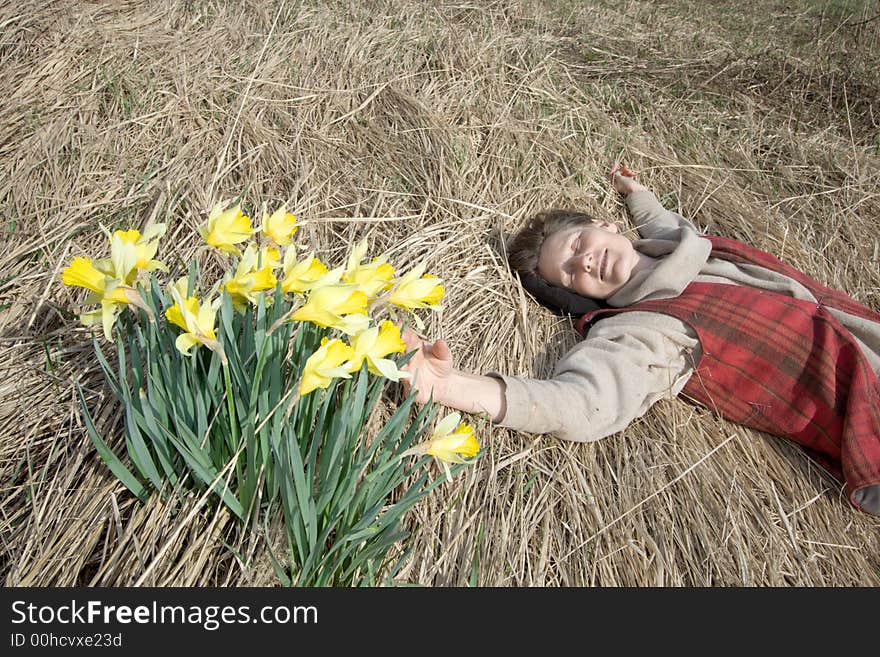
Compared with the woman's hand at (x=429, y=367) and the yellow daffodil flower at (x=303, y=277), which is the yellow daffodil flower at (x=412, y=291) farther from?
the woman's hand at (x=429, y=367)

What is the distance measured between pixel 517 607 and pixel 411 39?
8.42ft

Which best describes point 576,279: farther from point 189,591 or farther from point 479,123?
point 189,591

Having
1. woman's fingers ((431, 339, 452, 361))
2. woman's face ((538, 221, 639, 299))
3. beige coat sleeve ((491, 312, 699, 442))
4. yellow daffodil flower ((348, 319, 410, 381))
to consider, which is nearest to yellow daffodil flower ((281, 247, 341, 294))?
yellow daffodil flower ((348, 319, 410, 381))

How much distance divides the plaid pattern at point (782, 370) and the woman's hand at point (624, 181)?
2.52ft

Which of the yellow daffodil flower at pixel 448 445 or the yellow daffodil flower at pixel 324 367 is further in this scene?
the yellow daffodil flower at pixel 448 445

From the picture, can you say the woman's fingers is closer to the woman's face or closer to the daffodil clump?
the daffodil clump

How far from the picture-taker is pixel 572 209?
2.53 meters

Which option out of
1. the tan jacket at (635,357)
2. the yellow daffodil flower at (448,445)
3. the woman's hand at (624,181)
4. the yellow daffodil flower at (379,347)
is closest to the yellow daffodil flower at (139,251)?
the yellow daffodil flower at (379,347)

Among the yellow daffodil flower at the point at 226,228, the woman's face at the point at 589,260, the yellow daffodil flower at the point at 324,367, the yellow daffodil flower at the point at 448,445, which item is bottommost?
the woman's face at the point at 589,260

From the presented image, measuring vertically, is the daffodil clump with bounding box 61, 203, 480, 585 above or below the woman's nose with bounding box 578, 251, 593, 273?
above

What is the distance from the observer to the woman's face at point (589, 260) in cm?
206

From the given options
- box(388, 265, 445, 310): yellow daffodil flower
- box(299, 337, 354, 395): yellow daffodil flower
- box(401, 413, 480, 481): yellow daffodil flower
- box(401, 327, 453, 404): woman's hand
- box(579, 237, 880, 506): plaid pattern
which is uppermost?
box(299, 337, 354, 395): yellow daffodil flower

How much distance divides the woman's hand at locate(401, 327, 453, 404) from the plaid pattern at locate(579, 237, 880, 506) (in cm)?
77

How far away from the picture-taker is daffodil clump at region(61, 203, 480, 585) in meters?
1.11
